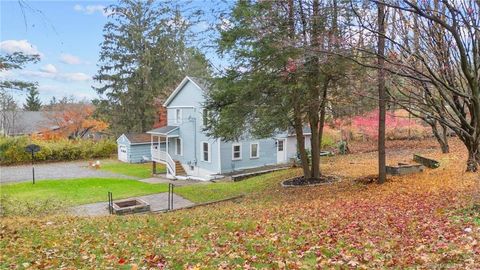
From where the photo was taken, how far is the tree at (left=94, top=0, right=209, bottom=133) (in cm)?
3462

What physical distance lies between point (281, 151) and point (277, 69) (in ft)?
48.1

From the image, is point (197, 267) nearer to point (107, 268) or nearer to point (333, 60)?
point (107, 268)

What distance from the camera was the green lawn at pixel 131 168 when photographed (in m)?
26.5

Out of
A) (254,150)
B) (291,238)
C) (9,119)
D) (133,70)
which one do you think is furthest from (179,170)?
(9,119)

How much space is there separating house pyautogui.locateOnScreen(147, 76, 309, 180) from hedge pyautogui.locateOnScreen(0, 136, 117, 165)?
32.2 feet

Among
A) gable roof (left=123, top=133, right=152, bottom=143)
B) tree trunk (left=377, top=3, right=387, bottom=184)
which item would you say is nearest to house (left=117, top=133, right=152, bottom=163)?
gable roof (left=123, top=133, right=152, bottom=143)

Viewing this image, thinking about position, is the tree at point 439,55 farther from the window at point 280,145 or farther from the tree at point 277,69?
the window at point 280,145

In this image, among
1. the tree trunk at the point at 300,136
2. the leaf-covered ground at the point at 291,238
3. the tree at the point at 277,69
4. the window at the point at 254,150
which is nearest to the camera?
the leaf-covered ground at the point at 291,238

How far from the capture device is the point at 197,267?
14.2ft

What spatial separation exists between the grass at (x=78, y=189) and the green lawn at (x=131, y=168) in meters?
4.11

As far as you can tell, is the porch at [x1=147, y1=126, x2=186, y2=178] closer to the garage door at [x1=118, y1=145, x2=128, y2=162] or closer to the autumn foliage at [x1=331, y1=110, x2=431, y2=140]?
the garage door at [x1=118, y1=145, x2=128, y2=162]

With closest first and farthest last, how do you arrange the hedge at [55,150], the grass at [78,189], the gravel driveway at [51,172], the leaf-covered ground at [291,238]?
1. the leaf-covered ground at [291,238]
2. the grass at [78,189]
3. the gravel driveway at [51,172]
4. the hedge at [55,150]

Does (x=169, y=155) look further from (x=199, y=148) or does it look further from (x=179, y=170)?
(x=199, y=148)

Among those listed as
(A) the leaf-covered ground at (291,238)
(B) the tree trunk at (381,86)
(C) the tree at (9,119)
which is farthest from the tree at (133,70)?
(A) the leaf-covered ground at (291,238)
